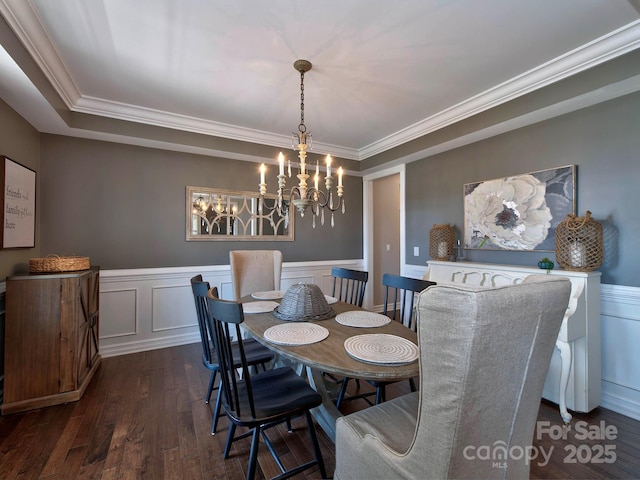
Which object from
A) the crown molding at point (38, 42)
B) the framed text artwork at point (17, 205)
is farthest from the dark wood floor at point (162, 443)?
the crown molding at point (38, 42)

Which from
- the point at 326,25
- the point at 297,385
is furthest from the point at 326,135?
the point at 297,385

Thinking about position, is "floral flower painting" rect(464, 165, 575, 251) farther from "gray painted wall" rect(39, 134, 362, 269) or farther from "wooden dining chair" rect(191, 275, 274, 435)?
"gray painted wall" rect(39, 134, 362, 269)

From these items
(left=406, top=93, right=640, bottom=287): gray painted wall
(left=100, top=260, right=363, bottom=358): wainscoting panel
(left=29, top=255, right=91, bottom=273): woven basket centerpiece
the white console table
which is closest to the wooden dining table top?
the white console table

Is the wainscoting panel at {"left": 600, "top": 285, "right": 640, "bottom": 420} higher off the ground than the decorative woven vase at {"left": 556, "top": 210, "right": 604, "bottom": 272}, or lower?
lower

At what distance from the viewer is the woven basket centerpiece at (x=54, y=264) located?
231 centimetres

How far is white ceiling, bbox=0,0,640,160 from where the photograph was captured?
173 centimetres

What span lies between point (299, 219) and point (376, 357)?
125 inches

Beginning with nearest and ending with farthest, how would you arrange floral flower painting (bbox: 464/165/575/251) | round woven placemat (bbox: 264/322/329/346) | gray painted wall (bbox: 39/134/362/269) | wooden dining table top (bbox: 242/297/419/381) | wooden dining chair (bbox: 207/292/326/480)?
wooden dining table top (bbox: 242/297/419/381) < wooden dining chair (bbox: 207/292/326/480) < round woven placemat (bbox: 264/322/329/346) < floral flower painting (bbox: 464/165/575/251) < gray painted wall (bbox: 39/134/362/269)

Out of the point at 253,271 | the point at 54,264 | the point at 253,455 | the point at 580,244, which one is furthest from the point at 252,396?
the point at 580,244

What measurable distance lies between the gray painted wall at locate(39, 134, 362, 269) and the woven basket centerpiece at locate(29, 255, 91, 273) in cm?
75

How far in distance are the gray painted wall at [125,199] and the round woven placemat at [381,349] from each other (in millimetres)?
2709

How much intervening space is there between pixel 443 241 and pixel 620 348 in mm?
1576

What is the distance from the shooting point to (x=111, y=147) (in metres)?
3.24

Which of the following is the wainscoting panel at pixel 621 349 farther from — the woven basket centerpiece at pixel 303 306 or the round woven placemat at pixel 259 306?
the round woven placemat at pixel 259 306
